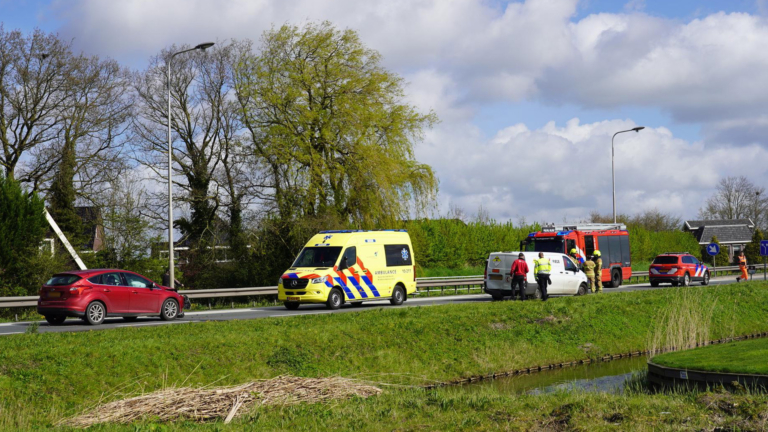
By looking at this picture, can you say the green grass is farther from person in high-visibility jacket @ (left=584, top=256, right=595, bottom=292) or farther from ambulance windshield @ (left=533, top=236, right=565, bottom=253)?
ambulance windshield @ (left=533, top=236, right=565, bottom=253)

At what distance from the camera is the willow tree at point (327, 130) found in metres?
37.2

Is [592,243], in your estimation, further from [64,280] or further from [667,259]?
[64,280]

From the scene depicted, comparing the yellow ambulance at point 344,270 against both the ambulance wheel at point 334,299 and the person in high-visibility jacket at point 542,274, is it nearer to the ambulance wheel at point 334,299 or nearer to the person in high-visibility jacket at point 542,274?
the ambulance wheel at point 334,299

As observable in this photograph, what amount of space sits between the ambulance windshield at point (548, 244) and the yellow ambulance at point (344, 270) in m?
10.1

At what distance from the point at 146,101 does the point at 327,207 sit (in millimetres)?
13226

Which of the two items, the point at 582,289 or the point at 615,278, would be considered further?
the point at 615,278

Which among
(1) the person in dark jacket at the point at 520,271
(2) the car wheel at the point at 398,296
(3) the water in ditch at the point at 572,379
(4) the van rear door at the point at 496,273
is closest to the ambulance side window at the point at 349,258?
(2) the car wheel at the point at 398,296

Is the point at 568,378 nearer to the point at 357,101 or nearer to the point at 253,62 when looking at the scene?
the point at 357,101

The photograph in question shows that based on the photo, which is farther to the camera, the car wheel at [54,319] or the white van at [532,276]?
the white van at [532,276]

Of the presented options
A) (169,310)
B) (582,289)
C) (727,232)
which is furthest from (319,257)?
(727,232)

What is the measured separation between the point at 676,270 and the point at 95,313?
30.8 m

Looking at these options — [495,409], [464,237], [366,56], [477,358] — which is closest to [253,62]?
[366,56]

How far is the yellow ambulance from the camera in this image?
81.0ft

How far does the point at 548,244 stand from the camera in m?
35.2
